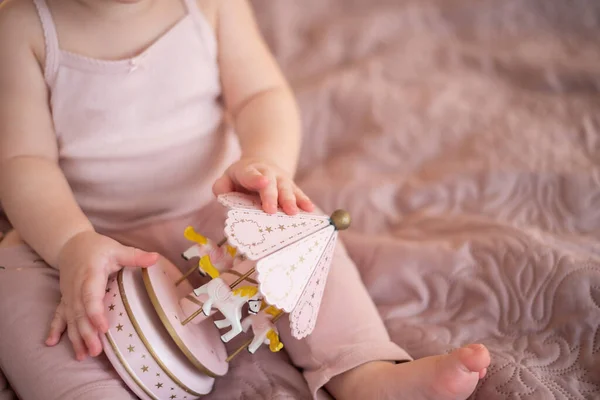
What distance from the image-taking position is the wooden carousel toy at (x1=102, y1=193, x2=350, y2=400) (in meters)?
0.54

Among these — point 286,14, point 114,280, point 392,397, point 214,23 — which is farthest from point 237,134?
point 286,14

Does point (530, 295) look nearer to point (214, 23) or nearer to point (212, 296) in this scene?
point (212, 296)

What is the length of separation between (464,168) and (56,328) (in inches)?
25.7

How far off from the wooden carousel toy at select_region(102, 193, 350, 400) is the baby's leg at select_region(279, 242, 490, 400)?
0.10m

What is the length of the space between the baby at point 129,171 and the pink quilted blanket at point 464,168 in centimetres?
10

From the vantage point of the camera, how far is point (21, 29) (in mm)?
748

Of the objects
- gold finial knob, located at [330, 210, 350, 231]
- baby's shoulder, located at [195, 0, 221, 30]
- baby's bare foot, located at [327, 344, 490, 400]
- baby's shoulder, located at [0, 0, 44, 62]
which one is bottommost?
baby's bare foot, located at [327, 344, 490, 400]

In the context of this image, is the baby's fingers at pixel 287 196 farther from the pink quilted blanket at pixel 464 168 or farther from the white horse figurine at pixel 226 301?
the pink quilted blanket at pixel 464 168

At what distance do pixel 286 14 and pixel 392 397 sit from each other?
0.88 m

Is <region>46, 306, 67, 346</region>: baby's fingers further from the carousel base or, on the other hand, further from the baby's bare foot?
the baby's bare foot

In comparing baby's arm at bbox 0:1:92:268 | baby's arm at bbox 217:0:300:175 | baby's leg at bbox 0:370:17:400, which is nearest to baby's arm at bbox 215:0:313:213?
baby's arm at bbox 217:0:300:175

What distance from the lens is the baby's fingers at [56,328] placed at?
64 cm

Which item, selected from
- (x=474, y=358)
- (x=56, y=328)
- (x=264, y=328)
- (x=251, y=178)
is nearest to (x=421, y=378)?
(x=474, y=358)

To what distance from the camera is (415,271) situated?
81 cm
